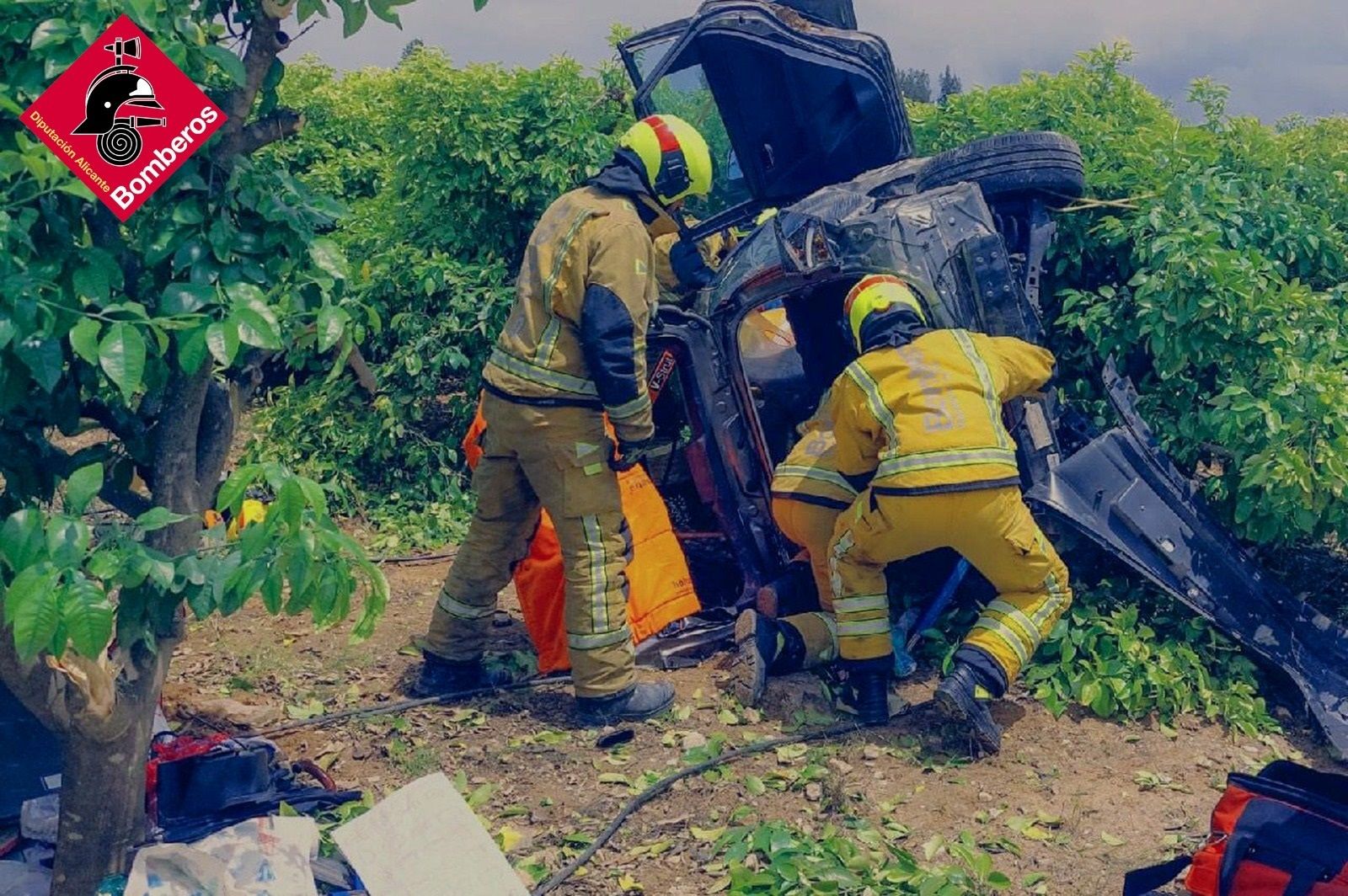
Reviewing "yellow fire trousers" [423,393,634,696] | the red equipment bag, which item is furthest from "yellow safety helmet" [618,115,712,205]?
the red equipment bag

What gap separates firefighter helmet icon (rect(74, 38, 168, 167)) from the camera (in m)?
2.59

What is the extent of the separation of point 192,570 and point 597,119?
5.03 metres

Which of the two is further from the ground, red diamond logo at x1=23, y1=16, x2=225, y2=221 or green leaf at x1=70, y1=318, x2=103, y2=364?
red diamond logo at x1=23, y1=16, x2=225, y2=221

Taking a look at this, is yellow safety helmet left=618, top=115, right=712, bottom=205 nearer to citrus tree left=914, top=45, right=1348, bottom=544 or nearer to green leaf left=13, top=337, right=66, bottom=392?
citrus tree left=914, top=45, right=1348, bottom=544

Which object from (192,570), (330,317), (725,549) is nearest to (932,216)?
(725,549)

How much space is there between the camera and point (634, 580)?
17.0ft

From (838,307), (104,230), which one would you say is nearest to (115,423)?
(104,230)

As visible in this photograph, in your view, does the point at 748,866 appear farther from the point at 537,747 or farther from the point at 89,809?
the point at 89,809

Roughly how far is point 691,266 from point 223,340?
3246mm

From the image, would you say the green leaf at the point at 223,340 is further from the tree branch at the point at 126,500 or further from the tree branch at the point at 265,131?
the tree branch at the point at 126,500

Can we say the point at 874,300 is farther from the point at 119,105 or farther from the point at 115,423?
the point at 119,105

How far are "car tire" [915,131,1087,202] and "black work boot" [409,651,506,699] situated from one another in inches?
112

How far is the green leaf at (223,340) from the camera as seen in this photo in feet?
8.45

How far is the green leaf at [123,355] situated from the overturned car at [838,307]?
120 inches
